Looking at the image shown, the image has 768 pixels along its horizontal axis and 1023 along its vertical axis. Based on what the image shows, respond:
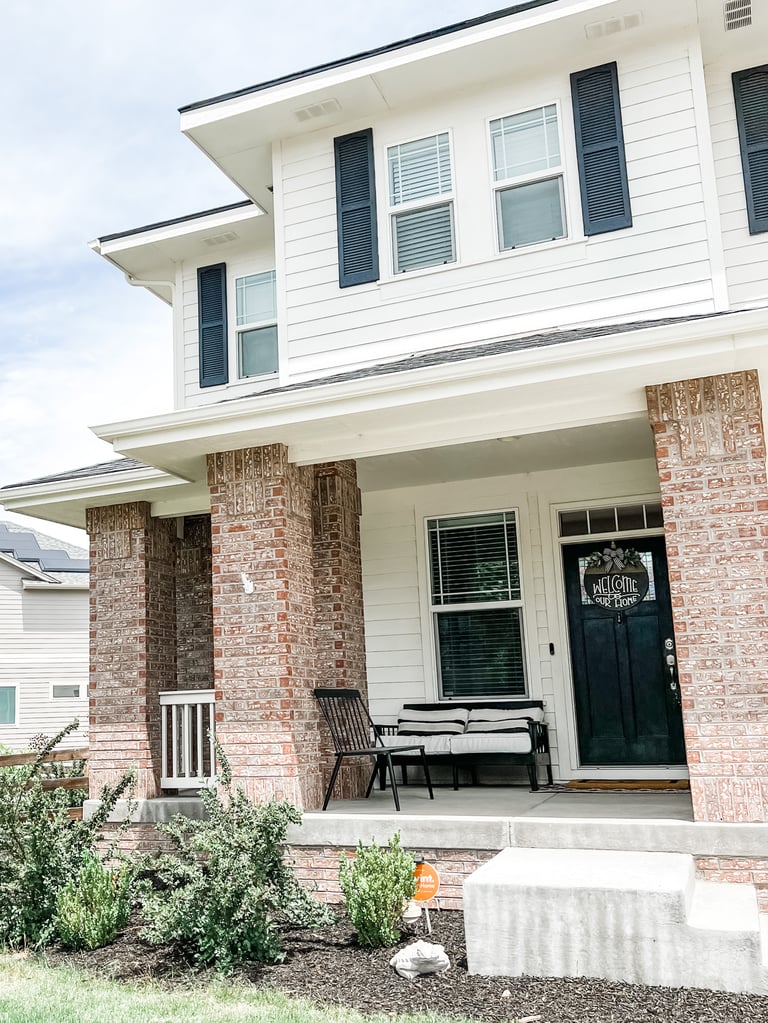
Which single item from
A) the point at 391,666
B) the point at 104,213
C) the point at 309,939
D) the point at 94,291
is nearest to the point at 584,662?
the point at 391,666

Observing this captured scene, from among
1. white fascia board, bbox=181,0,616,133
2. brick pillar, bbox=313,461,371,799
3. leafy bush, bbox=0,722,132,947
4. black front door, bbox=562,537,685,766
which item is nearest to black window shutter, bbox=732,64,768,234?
white fascia board, bbox=181,0,616,133

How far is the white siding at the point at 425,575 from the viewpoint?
7.80 metres

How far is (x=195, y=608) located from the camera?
8.57 m

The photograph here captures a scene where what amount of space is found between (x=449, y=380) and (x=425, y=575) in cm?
309

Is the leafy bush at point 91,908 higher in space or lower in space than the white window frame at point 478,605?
lower

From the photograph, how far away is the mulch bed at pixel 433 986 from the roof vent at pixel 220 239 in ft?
20.3

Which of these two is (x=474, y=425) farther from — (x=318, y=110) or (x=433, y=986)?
(x=433, y=986)

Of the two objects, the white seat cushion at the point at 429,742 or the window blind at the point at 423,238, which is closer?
the window blind at the point at 423,238

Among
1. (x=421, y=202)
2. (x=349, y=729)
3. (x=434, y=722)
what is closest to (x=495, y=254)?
(x=421, y=202)

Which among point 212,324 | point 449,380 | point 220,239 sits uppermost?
point 220,239

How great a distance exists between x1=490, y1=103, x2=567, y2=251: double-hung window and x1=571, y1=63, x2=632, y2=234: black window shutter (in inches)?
7.2

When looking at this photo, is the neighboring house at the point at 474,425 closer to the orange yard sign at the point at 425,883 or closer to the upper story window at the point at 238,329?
the upper story window at the point at 238,329

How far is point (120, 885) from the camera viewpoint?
5578 mm

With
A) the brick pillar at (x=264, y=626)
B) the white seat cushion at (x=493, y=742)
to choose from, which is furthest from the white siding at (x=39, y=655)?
the brick pillar at (x=264, y=626)
